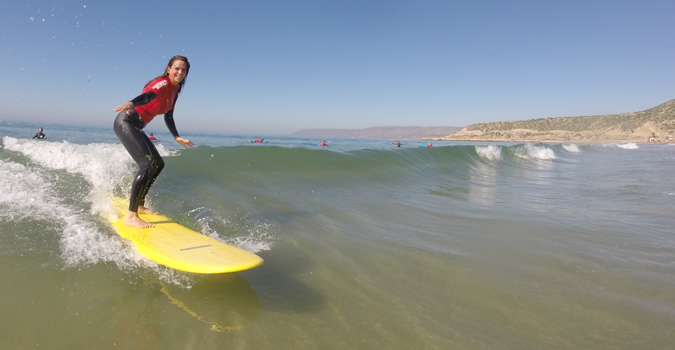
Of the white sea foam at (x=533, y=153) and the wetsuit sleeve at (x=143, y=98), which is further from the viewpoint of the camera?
A: the white sea foam at (x=533, y=153)

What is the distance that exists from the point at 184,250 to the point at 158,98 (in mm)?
2212

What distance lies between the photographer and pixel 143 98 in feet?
12.6

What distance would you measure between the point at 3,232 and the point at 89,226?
76cm

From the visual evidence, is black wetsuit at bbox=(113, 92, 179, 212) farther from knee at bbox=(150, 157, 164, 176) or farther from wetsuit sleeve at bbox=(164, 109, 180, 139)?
wetsuit sleeve at bbox=(164, 109, 180, 139)

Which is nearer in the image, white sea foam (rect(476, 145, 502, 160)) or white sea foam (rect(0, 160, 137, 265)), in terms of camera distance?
white sea foam (rect(0, 160, 137, 265))

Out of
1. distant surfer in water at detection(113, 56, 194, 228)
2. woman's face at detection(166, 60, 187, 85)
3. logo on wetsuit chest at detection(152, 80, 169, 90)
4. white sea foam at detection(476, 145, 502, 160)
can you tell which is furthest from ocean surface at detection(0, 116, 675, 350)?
white sea foam at detection(476, 145, 502, 160)

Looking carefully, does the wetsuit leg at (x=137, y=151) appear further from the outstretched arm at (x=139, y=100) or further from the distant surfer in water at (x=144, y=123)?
the outstretched arm at (x=139, y=100)

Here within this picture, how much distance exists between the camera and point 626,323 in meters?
2.38

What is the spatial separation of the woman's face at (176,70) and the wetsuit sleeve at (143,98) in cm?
33

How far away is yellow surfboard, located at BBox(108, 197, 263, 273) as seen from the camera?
2590 millimetres

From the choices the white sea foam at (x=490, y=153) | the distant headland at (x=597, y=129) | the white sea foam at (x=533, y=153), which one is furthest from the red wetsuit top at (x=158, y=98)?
the distant headland at (x=597, y=129)

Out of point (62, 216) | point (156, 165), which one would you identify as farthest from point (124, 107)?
point (62, 216)

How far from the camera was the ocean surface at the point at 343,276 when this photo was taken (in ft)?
7.23

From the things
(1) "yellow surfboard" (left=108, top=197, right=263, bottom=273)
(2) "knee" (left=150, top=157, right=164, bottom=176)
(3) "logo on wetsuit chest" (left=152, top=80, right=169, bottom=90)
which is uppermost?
(3) "logo on wetsuit chest" (left=152, top=80, right=169, bottom=90)
